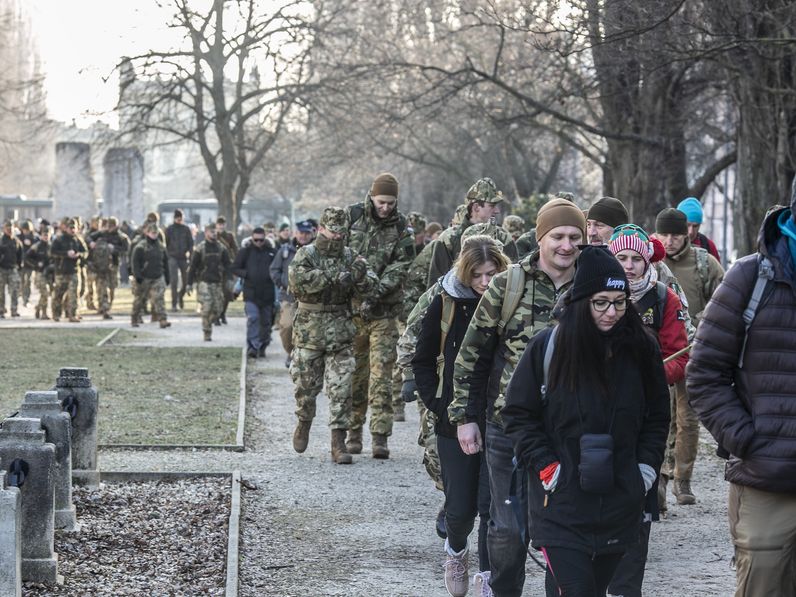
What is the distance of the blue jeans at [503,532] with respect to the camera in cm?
656

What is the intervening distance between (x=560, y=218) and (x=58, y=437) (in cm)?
377

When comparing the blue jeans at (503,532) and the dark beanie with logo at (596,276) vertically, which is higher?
the dark beanie with logo at (596,276)

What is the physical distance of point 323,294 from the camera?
11.8 meters

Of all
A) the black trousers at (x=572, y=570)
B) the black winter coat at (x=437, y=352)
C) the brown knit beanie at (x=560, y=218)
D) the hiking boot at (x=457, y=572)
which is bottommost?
the hiking boot at (x=457, y=572)

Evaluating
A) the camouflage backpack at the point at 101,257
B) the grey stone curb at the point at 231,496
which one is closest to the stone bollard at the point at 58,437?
the grey stone curb at the point at 231,496

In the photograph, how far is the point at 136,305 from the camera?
27672 millimetres

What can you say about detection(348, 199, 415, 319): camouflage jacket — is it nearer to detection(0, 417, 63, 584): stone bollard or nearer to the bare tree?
detection(0, 417, 63, 584): stone bollard

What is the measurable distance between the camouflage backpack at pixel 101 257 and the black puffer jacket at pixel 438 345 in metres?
23.5

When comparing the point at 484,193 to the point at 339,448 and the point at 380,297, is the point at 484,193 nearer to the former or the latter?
the point at 380,297

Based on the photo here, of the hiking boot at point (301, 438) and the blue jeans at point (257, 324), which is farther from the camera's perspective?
the blue jeans at point (257, 324)

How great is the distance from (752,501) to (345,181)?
57277 mm

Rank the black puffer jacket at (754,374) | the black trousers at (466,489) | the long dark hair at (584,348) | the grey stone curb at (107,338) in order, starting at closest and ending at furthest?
the black puffer jacket at (754,374)
the long dark hair at (584,348)
the black trousers at (466,489)
the grey stone curb at (107,338)

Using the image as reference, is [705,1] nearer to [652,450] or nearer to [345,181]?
[652,450]

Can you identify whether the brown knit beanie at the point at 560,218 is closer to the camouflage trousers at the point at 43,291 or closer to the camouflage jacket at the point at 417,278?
the camouflage jacket at the point at 417,278
